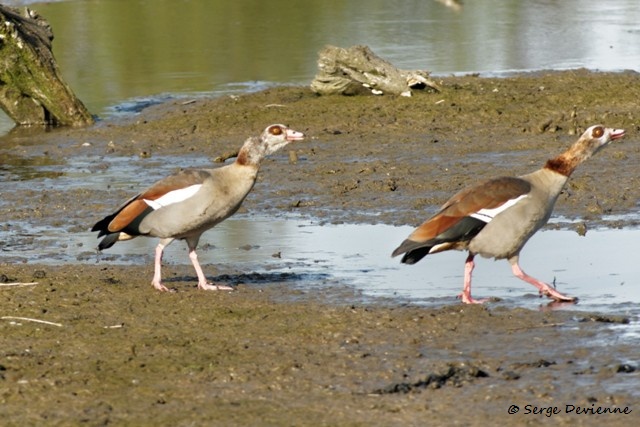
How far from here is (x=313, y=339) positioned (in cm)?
819

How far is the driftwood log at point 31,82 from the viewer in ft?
59.0

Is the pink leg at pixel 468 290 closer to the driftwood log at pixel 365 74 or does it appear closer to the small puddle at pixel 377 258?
the small puddle at pixel 377 258

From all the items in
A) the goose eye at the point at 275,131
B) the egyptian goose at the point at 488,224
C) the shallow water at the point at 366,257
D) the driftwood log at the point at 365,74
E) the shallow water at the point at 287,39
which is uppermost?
the goose eye at the point at 275,131

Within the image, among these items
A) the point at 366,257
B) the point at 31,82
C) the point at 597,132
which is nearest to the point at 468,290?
the point at 597,132

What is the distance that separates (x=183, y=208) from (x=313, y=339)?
6.60 ft

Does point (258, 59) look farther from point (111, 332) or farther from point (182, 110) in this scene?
point (111, 332)

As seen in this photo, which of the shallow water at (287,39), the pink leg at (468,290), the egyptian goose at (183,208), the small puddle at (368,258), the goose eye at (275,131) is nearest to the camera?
the pink leg at (468,290)

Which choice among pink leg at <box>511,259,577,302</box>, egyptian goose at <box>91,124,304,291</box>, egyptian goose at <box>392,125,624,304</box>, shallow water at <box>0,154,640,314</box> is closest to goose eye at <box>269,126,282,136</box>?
egyptian goose at <box>91,124,304,291</box>

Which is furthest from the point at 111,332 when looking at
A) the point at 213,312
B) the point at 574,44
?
the point at 574,44

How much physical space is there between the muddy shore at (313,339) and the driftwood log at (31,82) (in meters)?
4.21

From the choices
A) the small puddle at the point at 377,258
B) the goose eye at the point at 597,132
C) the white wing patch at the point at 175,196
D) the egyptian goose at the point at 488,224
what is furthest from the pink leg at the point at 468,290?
the white wing patch at the point at 175,196

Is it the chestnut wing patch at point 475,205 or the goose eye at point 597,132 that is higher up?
the goose eye at point 597,132

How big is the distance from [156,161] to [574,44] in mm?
12147

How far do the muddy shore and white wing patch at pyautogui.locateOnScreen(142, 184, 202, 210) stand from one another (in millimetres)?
634
